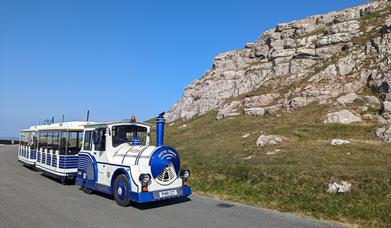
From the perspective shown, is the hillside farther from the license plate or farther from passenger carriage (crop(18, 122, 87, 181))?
passenger carriage (crop(18, 122, 87, 181))

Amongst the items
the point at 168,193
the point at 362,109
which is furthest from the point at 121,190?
the point at 362,109

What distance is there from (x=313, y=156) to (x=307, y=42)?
3739cm

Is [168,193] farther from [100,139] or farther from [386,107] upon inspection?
[386,107]

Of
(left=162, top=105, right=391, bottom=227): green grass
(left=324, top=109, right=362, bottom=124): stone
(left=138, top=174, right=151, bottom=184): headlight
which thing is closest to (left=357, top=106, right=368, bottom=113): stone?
(left=324, top=109, right=362, bottom=124): stone

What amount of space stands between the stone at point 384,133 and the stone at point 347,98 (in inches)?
358

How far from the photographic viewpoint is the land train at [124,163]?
38.2ft

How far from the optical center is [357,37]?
157ft

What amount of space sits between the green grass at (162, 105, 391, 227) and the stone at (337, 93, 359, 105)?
219 centimetres

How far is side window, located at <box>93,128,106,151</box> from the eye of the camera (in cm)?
1366

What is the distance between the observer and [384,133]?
1014 inches

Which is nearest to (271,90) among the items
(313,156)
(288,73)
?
(288,73)

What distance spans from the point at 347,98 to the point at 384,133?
1087cm

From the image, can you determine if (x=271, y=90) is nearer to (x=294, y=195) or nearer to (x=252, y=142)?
(x=252, y=142)

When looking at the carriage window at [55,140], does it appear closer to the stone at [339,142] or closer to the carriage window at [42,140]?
the carriage window at [42,140]
